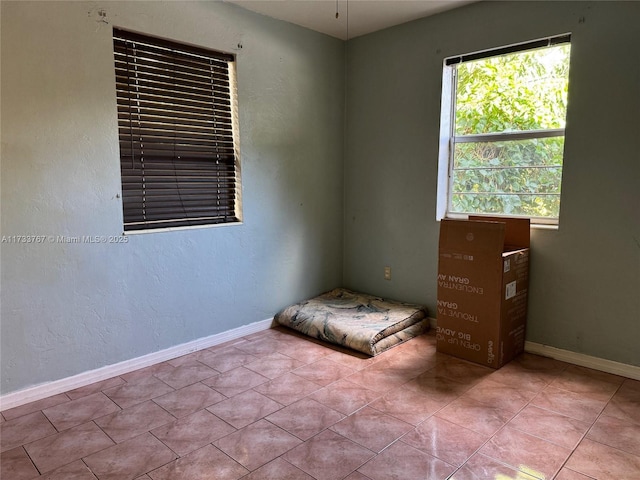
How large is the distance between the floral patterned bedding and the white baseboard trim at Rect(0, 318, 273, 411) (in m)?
0.35

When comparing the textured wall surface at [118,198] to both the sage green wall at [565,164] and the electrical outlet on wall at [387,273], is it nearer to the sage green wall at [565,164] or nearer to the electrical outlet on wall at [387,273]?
the sage green wall at [565,164]

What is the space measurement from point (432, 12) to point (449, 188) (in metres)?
1.31

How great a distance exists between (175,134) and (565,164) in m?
2.54

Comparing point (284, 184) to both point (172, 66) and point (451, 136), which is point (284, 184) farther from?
point (451, 136)

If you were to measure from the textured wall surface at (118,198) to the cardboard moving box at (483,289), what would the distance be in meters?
1.35

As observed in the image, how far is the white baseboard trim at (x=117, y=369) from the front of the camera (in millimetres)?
2363

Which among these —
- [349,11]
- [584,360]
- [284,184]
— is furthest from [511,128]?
[284,184]

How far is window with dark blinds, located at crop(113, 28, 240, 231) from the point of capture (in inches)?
106

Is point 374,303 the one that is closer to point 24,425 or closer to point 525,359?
point 525,359

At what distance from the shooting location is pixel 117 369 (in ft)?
8.91

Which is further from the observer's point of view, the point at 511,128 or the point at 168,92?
the point at 511,128

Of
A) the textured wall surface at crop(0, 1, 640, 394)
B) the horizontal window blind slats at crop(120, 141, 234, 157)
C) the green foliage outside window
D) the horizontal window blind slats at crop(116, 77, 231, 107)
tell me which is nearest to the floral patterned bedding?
the textured wall surface at crop(0, 1, 640, 394)

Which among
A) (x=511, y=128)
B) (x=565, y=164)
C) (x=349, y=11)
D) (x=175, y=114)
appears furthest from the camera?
(x=349, y=11)

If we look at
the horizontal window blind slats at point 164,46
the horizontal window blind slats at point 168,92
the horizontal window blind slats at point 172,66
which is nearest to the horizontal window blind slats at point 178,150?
the horizontal window blind slats at point 168,92
